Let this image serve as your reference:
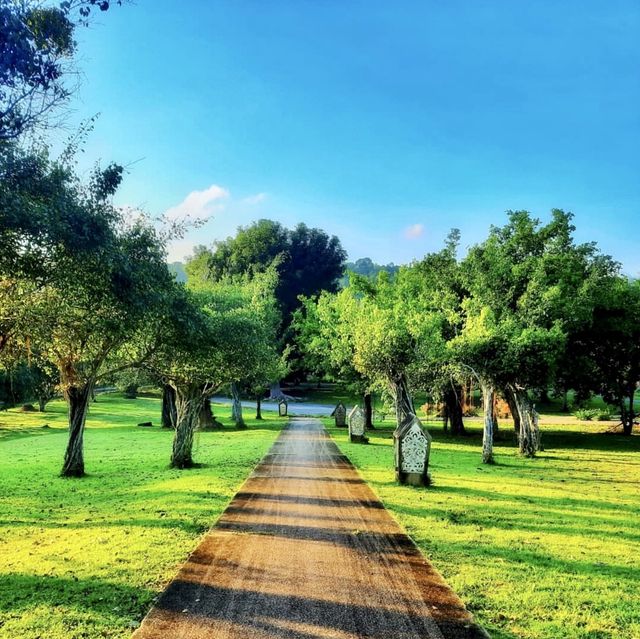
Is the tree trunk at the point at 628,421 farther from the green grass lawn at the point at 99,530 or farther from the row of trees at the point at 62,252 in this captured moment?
the row of trees at the point at 62,252

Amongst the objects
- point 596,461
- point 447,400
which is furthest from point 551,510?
point 447,400

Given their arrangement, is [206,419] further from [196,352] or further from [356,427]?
[196,352]

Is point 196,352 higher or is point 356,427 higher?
point 196,352

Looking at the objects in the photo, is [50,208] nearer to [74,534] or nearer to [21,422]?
[74,534]

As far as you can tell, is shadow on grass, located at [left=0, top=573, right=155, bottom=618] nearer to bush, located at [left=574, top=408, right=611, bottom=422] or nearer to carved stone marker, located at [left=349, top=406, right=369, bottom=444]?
carved stone marker, located at [left=349, top=406, right=369, bottom=444]

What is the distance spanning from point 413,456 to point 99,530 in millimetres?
9210

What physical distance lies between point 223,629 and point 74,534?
5972 mm

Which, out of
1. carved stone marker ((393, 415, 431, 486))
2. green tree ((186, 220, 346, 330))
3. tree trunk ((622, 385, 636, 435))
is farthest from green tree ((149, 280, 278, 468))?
green tree ((186, 220, 346, 330))

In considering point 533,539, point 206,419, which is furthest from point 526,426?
point 206,419

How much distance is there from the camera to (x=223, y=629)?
618cm

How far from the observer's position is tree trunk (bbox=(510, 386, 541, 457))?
27578mm

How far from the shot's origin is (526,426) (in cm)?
2791

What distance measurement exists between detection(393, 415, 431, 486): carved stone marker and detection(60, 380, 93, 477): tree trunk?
11061mm

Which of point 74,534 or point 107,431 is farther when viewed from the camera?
point 107,431
